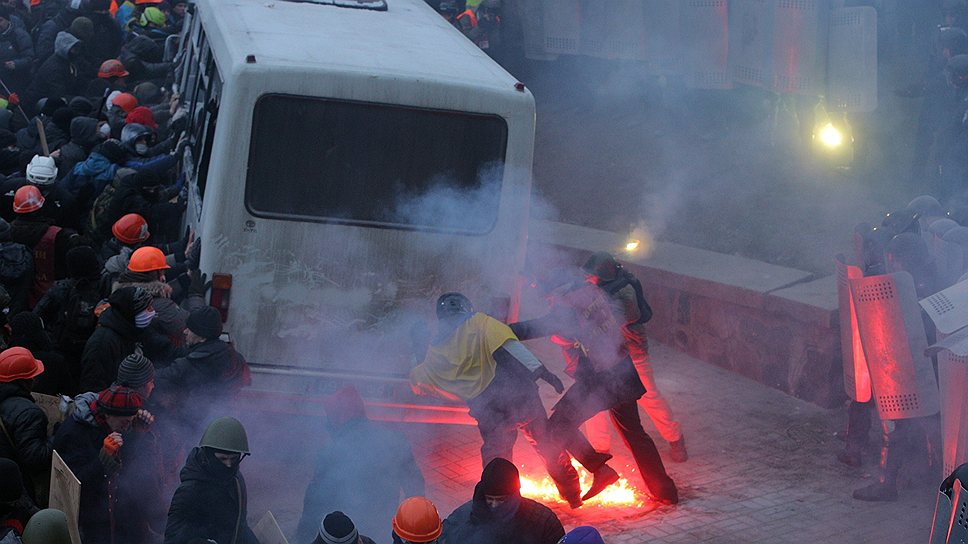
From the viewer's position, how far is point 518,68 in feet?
57.7

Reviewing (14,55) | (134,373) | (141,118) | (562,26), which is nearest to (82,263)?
(134,373)

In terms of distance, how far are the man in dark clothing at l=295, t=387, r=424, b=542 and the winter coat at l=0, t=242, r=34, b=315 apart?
3335mm

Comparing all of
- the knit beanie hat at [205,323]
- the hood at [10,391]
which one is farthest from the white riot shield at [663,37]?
the hood at [10,391]

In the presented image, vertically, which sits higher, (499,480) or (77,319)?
(499,480)

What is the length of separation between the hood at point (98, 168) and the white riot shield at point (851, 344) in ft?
19.8

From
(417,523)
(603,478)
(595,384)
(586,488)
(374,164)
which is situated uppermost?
(374,164)

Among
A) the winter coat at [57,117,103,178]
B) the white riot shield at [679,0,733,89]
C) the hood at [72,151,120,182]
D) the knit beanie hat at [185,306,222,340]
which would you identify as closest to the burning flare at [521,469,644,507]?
the knit beanie hat at [185,306,222,340]

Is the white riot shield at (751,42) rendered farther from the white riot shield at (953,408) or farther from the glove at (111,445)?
the glove at (111,445)

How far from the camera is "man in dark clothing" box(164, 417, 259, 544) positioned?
4.98m

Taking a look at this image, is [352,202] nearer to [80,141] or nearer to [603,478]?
[603,478]

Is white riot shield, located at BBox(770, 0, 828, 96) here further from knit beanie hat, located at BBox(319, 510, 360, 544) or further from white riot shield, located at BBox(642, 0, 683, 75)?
knit beanie hat, located at BBox(319, 510, 360, 544)

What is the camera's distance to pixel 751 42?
13414 millimetres

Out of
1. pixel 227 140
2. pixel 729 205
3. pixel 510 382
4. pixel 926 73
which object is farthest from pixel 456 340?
pixel 926 73

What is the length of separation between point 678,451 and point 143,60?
364 inches
